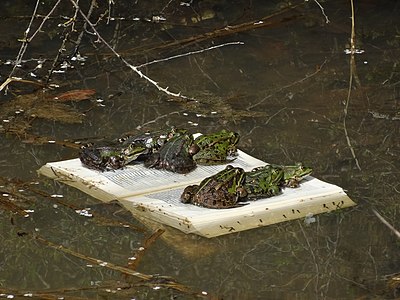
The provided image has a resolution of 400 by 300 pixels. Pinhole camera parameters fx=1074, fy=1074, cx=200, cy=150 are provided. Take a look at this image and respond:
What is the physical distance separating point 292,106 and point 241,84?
58 cm

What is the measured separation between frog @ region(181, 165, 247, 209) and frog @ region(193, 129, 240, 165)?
1.58ft

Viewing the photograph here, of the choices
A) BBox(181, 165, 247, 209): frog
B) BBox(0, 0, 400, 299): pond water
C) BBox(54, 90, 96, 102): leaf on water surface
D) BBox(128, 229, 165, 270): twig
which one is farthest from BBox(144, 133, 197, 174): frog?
BBox(54, 90, 96, 102): leaf on water surface

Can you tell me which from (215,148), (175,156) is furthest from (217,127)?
→ (175,156)

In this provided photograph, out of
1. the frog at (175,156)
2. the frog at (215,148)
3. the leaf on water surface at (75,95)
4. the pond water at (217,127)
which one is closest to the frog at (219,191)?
the pond water at (217,127)

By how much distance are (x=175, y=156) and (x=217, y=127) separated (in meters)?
0.95

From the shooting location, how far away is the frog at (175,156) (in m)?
5.43

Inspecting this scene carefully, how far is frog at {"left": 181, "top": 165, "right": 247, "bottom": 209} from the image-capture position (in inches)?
195

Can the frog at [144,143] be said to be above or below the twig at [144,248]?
below

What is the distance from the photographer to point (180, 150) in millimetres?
5457

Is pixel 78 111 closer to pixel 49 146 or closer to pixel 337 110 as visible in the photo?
pixel 49 146

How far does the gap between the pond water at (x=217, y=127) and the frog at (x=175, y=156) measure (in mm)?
491

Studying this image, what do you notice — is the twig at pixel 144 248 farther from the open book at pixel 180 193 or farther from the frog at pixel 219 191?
the frog at pixel 219 191

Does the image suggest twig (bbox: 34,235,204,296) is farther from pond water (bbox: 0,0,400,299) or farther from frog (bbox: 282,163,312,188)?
frog (bbox: 282,163,312,188)

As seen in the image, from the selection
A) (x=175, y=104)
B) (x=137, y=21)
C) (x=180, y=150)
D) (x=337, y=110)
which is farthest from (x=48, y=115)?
(x=137, y=21)
